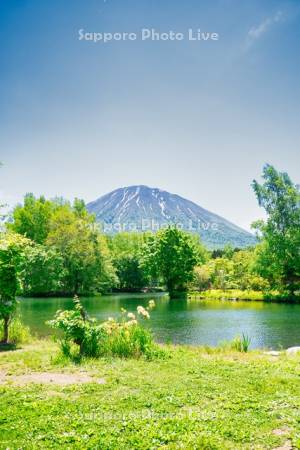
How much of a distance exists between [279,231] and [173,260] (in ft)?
54.2

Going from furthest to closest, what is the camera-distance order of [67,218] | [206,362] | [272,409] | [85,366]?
[67,218] → [206,362] → [85,366] → [272,409]

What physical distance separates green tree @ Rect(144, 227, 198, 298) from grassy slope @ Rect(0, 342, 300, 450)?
47.0 metres

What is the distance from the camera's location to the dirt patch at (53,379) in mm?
8070

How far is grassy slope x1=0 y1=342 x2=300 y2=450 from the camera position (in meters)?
5.23

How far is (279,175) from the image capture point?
47.3 metres

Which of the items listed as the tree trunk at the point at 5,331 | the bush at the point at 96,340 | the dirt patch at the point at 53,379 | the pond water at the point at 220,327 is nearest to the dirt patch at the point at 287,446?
the dirt patch at the point at 53,379

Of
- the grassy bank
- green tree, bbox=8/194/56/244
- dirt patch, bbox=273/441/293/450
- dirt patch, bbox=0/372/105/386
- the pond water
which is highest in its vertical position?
green tree, bbox=8/194/56/244

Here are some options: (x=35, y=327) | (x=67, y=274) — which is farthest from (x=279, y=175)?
(x=35, y=327)

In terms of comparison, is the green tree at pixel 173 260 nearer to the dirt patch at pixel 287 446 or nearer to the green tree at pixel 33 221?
the green tree at pixel 33 221

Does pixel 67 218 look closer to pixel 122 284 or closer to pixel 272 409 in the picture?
pixel 122 284

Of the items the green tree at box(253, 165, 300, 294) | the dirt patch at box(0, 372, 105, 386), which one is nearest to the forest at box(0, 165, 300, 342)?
the green tree at box(253, 165, 300, 294)

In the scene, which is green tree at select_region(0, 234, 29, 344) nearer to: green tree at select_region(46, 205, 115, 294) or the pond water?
the pond water

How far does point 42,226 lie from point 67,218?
5326 millimetres

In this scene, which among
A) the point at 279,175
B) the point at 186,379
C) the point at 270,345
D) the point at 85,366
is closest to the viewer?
the point at 186,379
